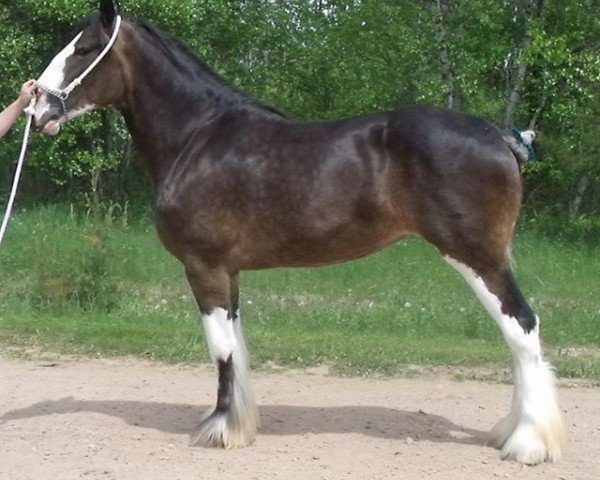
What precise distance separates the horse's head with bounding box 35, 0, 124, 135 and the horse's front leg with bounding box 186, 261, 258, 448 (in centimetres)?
112

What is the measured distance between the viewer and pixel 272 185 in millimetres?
5062

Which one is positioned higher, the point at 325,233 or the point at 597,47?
the point at 597,47

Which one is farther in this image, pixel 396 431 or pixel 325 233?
pixel 396 431

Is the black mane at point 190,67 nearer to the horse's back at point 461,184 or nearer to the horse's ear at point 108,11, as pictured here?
the horse's ear at point 108,11

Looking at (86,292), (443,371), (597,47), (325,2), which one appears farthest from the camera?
(325,2)

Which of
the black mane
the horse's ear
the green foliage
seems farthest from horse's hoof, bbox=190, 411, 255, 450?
the green foliage

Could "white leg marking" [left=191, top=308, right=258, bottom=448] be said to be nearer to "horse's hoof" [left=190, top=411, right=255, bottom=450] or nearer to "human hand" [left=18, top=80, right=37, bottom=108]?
"horse's hoof" [left=190, top=411, right=255, bottom=450]

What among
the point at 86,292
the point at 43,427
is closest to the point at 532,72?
the point at 86,292

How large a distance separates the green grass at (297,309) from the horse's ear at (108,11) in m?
3.20

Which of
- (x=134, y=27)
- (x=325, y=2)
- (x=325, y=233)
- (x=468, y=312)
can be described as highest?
(x=325, y=2)

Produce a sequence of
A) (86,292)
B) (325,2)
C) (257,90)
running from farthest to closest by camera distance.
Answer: (325,2)
(257,90)
(86,292)

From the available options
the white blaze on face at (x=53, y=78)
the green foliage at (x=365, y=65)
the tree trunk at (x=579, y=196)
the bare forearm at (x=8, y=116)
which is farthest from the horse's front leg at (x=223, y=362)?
the tree trunk at (x=579, y=196)

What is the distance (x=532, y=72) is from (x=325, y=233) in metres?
14.9

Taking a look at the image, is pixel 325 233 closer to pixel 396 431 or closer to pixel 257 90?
pixel 396 431
